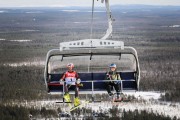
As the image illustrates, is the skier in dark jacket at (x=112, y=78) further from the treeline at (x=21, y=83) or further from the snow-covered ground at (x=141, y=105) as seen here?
the treeline at (x=21, y=83)

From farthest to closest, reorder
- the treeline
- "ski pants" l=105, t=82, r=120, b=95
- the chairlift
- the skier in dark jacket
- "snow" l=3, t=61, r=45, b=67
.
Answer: "snow" l=3, t=61, r=45, b=67
the treeline
"ski pants" l=105, t=82, r=120, b=95
the skier in dark jacket
the chairlift

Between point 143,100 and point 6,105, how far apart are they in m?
7.73

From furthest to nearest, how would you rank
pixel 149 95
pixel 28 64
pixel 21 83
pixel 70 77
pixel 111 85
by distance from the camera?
pixel 28 64 < pixel 21 83 < pixel 149 95 < pixel 111 85 < pixel 70 77

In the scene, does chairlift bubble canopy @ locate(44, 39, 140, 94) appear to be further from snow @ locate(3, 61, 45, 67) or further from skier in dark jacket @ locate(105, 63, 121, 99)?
snow @ locate(3, 61, 45, 67)

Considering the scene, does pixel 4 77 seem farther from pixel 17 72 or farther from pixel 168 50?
pixel 168 50

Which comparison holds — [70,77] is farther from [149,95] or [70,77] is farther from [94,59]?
[149,95]

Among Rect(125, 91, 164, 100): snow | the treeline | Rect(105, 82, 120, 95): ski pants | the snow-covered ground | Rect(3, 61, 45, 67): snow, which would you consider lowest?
the snow-covered ground

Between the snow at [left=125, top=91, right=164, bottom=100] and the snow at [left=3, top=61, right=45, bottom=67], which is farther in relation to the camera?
the snow at [left=3, top=61, right=45, bottom=67]

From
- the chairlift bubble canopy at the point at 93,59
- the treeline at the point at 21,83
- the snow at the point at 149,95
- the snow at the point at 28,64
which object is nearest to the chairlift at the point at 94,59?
the chairlift bubble canopy at the point at 93,59

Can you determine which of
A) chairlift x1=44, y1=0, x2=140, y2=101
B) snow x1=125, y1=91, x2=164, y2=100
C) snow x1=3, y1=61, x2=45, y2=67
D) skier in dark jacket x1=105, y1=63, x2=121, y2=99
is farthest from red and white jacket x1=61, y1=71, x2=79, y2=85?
snow x1=3, y1=61, x2=45, y2=67

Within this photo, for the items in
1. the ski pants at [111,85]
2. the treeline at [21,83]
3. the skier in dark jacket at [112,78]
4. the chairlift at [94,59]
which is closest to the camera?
the chairlift at [94,59]

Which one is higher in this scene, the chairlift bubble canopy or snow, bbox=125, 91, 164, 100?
the chairlift bubble canopy

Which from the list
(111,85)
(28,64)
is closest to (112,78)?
(111,85)

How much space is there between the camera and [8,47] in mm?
71688
